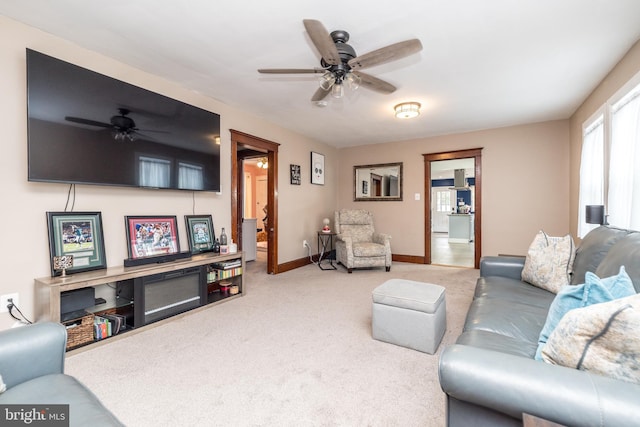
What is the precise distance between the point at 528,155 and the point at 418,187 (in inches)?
69.7

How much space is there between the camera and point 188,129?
122 inches

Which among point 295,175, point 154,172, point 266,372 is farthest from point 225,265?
point 295,175

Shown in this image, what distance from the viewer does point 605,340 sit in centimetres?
82

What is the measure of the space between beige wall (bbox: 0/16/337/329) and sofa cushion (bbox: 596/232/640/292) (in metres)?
3.53

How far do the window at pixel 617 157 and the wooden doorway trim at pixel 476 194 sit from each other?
1.57m

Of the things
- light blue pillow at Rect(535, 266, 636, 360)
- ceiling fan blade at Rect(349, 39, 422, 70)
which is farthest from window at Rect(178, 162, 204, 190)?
light blue pillow at Rect(535, 266, 636, 360)

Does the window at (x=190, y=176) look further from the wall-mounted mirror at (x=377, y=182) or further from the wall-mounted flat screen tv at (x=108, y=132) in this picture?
the wall-mounted mirror at (x=377, y=182)

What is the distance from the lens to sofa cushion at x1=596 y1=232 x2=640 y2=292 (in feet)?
4.52

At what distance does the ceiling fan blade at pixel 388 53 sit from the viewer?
181 cm

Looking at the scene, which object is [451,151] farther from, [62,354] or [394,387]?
[62,354]

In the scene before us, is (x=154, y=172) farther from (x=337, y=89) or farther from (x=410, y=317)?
(x=410, y=317)

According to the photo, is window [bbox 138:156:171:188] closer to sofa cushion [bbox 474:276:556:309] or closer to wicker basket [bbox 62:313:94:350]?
wicker basket [bbox 62:313:94:350]

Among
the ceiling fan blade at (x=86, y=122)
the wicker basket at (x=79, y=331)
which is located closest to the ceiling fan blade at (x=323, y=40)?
the ceiling fan blade at (x=86, y=122)

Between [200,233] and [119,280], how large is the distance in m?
1.06
